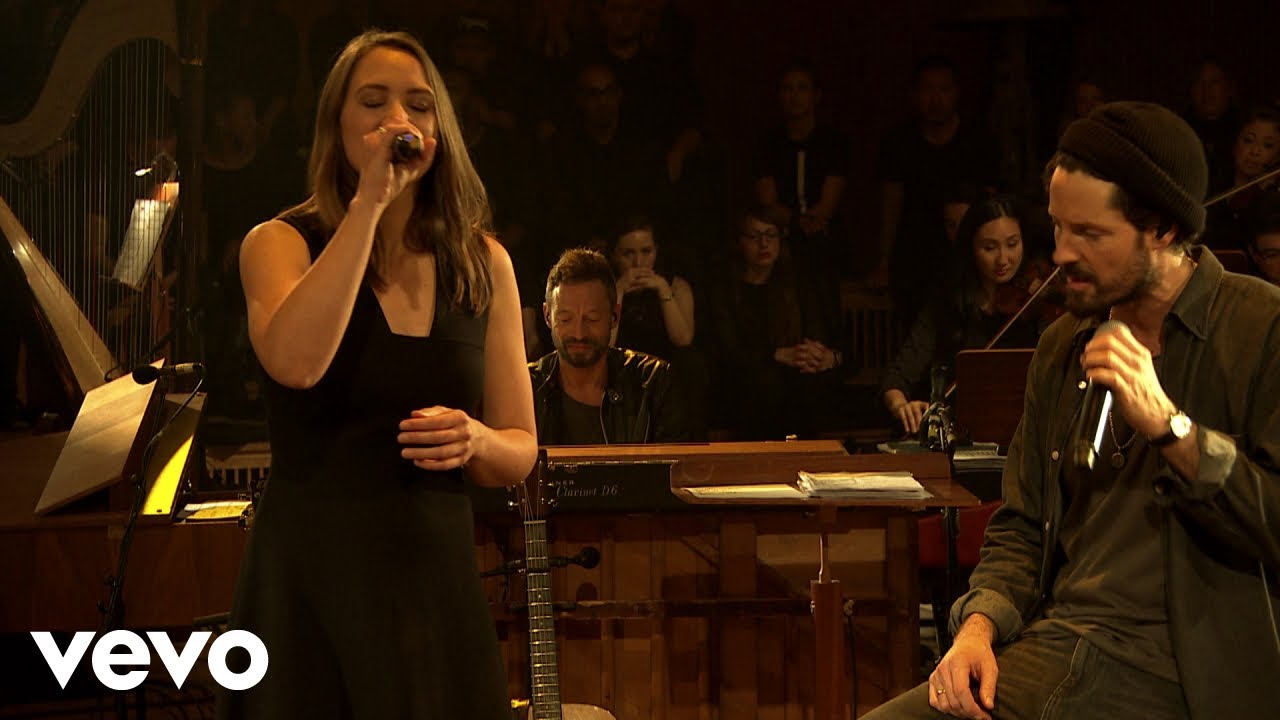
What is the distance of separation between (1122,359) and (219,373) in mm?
7322

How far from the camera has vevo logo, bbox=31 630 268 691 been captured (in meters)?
1.91

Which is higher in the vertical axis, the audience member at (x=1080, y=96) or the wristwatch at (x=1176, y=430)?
the audience member at (x=1080, y=96)

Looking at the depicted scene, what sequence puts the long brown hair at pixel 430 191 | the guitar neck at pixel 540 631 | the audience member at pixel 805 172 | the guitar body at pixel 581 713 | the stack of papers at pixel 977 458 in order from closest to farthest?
the long brown hair at pixel 430 191 → the guitar neck at pixel 540 631 → the guitar body at pixel 581 713 → the stack of papers at pixel 977 458 → the audience member at pixel 805 172

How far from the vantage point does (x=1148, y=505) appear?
7.99ft

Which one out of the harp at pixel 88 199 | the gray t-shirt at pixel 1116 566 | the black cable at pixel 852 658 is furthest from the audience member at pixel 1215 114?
the gray t-shirt at pixel 1116 566

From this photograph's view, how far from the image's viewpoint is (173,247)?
7.10 metres

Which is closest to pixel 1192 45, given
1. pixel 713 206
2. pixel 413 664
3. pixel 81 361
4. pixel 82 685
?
pixel 713 206

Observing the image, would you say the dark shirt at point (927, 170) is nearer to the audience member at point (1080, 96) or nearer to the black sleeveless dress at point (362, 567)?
the audience member at point (1080, 96)

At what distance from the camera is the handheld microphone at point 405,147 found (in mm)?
1930

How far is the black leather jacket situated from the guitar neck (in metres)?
1.76

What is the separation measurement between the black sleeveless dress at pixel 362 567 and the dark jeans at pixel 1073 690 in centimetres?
98

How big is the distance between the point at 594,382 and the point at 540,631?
196 cm

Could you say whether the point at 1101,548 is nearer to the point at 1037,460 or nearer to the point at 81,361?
the point at 1037,460

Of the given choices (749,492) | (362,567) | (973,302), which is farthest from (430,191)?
(973,302)
